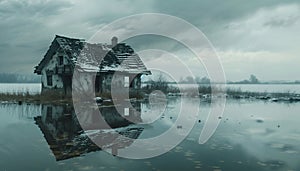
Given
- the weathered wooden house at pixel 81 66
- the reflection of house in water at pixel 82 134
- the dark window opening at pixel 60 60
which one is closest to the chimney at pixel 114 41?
the weathered wooden house at pixel 81 66

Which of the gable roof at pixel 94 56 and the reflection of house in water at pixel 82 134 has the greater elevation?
the gable roof at pixel 94 56

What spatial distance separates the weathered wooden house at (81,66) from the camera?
29047 millimetres

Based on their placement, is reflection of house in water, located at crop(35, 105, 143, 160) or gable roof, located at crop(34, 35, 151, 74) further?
gable roof, located at crop(34, 35, 151, 74)

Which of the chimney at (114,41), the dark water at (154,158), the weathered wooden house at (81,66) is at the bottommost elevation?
the dark water at (154,158)

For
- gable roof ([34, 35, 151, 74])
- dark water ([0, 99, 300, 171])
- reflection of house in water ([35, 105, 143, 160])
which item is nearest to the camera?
dark water ([0, 99, 300, 171])

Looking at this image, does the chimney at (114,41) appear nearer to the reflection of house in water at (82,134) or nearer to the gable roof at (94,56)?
the gable roof at (94,56)

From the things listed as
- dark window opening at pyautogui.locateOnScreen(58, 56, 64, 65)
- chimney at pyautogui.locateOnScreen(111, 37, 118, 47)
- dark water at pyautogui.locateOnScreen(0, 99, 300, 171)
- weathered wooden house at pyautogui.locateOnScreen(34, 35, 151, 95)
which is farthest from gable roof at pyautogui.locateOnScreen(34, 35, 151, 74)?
dark water at pyautogui.locateOnScreen(0, 99, 300, 171)

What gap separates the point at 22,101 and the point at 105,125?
15.0m

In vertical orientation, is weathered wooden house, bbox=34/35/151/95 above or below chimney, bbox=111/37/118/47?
below

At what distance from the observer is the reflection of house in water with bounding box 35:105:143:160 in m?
9.70

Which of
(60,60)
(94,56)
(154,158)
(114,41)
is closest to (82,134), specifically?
(154,158)

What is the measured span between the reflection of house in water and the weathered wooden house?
40.7 feet

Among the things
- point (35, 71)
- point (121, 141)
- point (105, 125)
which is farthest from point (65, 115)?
point (35, 71)

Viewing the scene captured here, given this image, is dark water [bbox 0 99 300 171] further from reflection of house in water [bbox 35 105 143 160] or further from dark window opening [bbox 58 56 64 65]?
dark window opening [bbox 58 56 64 65]
